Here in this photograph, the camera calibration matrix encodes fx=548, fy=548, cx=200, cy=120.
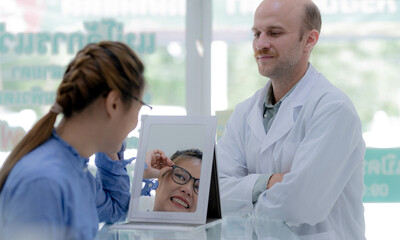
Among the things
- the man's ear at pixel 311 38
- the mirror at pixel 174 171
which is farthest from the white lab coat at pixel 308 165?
the mirror at pixel 174 171

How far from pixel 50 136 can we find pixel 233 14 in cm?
280

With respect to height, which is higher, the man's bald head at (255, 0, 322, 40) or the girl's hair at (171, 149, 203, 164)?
the man's bald head at (255, 0, 322, 40)

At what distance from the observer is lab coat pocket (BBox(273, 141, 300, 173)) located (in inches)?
81.1

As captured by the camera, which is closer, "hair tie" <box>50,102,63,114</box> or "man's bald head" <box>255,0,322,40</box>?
"hair tie" <box>50,102,63,114</box>

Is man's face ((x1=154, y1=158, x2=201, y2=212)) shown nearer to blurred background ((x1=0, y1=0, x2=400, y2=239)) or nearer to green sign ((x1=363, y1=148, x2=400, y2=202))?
blurred background ((x1=0, y1=0, x2=400, y2=239))

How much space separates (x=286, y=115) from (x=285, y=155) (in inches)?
6.8

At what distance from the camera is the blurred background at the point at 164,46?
382 cm

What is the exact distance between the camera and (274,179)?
202 centimetres

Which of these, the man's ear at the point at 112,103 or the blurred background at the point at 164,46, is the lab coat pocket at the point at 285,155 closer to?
the man's ear at the point at 112,103

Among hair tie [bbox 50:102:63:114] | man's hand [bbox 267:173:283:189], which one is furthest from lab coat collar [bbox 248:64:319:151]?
hair tie [bbox 50:102:63:114]

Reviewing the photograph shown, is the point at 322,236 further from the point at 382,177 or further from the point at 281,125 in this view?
the point at 382,177

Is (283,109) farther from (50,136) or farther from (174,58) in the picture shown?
(174,58)

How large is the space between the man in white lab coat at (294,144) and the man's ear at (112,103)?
0.84 m

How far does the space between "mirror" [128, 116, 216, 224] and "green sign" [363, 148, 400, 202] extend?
2.22m
